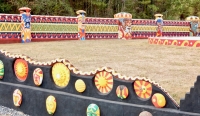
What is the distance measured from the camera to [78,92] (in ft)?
14.2

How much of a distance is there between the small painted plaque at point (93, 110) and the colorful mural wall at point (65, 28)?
25.9ft

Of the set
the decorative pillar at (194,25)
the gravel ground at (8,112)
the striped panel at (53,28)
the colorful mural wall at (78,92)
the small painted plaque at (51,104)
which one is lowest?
the gravel ground at (8,112)

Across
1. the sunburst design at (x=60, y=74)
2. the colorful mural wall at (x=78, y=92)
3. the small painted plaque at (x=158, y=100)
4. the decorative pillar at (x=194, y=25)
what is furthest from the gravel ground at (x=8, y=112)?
the decorative pillar at (x=194, y=25)

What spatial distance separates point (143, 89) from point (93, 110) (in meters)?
0.76

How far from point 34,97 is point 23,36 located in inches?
282

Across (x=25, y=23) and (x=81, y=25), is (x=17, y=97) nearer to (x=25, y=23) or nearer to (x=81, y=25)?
(x=25, y=23)

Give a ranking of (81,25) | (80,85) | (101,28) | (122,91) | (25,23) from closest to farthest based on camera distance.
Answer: (122,91) → (80,85) → (25,23) → (81,25) → (101,28)

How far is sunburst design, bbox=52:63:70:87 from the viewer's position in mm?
4461

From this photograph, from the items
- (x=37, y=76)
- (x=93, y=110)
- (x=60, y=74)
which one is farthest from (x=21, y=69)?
(x=93, y=110)

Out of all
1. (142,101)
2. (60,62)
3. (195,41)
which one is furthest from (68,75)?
(195,41)

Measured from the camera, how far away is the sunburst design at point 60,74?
446cm

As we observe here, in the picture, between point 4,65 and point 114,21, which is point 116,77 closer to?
point 4,65

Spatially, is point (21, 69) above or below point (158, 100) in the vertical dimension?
above

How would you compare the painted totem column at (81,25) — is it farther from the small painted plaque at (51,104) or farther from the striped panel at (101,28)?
the small painted plaque at (51,104)
